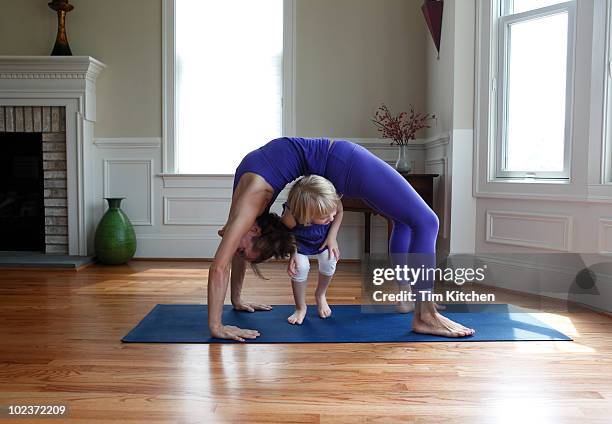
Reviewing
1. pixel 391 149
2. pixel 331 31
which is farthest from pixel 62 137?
pixel 391 149

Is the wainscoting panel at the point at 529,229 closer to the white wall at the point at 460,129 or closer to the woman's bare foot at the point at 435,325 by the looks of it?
the white wall at the point at 460,129

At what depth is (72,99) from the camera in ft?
15.5

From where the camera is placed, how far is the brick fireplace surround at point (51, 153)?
4793 millimetres

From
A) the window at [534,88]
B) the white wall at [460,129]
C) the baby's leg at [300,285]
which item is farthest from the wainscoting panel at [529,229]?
the baby's leg at [300,285]

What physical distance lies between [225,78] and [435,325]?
3175 millimetres

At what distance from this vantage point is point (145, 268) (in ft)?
14.8

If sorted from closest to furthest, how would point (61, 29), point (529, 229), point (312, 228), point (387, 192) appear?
point (387, 192) < point (312, 228) < point (529, 229) < point (61, 29)

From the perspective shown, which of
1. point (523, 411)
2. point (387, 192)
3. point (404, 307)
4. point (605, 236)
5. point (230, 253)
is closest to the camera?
point (523, 411)

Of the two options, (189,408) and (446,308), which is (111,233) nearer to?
(446,308)

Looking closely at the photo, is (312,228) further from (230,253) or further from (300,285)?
(230,253)

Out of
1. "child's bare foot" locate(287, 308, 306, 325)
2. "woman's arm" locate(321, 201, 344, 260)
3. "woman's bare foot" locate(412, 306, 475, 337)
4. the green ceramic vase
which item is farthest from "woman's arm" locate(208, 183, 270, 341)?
the green ceramic vase

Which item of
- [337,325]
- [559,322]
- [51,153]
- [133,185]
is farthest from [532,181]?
[51,153]

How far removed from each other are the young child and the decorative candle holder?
308 centimetres

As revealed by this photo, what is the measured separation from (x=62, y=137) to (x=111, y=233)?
98cm
